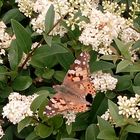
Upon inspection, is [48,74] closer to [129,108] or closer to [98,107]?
[98,107]

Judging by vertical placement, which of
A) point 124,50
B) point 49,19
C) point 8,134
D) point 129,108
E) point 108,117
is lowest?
point 8,134

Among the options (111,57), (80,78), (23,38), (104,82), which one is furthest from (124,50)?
(23,38)

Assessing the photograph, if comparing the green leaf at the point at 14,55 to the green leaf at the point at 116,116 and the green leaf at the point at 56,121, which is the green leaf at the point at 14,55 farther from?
the green leaf at the point at 116,116

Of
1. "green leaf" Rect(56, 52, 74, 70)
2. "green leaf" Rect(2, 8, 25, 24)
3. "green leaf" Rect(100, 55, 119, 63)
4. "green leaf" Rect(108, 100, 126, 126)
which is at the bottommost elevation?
"green leaf" Rect(108, 100, 126, 126)

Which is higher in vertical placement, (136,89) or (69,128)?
(136,89)

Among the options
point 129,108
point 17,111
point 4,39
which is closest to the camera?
point 129,108

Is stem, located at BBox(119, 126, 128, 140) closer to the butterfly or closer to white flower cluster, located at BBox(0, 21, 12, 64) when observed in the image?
A: the butterfly

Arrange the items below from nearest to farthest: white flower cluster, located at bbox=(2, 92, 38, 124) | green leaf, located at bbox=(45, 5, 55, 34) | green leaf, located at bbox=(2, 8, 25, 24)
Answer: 1. white flower cluster, located at bbox=(2, 92, 38, 124)
2. green leaf, located at bbox=(45, 5, 55, 34)
3. green leaf, located at bbox=(2, 8, 25, 24)

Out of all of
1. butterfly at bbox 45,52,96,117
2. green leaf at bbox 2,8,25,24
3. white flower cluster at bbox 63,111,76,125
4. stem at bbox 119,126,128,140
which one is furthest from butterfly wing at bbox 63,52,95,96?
green leaf at bbox 2,8,25,24
